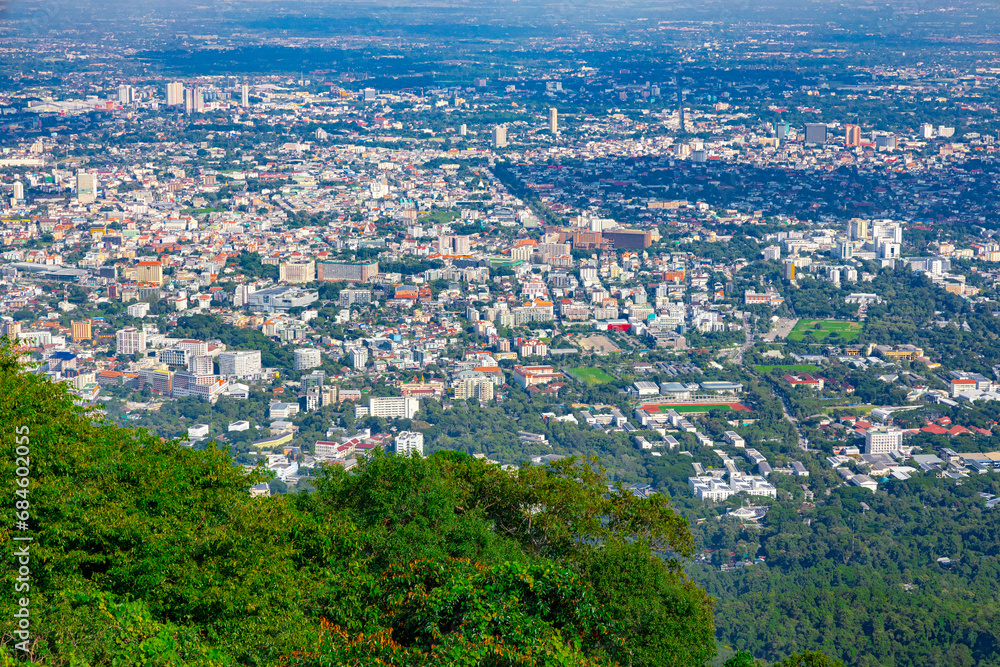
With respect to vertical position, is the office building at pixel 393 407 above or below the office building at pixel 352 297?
below

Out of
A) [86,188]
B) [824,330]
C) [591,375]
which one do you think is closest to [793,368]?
[824,330]

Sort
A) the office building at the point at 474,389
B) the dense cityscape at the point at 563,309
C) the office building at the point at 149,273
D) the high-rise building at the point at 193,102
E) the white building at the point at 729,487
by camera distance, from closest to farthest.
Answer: the dense cityscape at the point at 563,309
the white building at the point at 729,487
the office building at the point at 474,389
the office building at the point at 149,273
the high-rise building at the point at 193,102

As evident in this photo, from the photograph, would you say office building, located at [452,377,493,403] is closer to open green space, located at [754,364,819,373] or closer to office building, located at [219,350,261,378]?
office building, located at [219,350,261,378]

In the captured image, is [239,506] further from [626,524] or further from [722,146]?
[722,146]

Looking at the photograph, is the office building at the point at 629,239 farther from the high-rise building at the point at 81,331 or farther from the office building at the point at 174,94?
the office building at the point at 174,94

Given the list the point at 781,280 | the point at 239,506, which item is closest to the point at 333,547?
the point at 239,506

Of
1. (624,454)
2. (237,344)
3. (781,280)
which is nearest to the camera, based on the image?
(624,454)

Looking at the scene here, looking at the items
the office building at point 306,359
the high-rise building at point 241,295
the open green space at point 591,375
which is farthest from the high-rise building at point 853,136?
the office building at point 306,359

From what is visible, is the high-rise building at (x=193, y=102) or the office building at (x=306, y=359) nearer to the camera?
the office building at (x=306, y=359)
